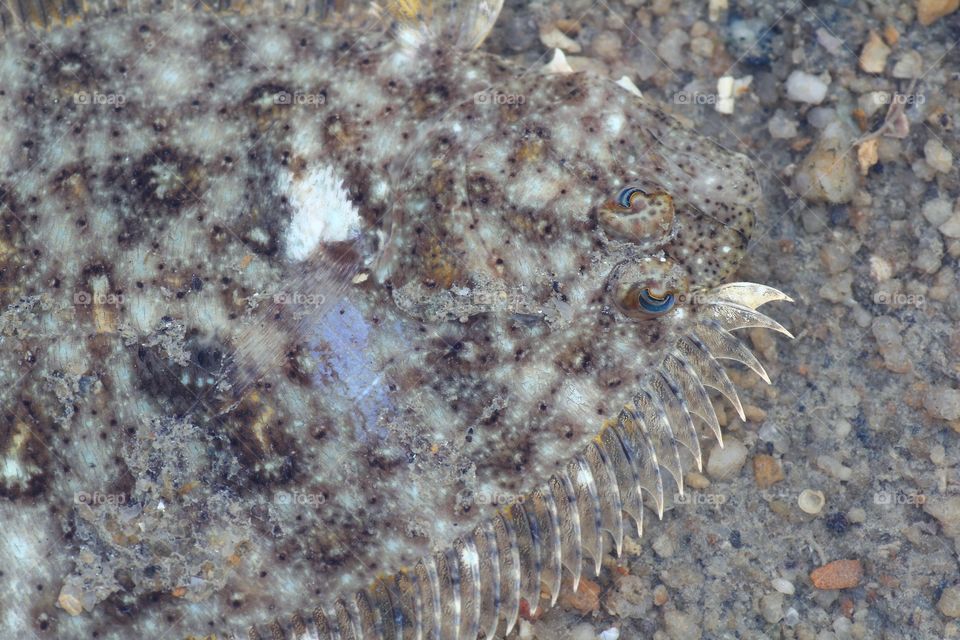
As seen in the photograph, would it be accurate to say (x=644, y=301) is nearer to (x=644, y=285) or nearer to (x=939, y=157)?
(x=644, y=285)

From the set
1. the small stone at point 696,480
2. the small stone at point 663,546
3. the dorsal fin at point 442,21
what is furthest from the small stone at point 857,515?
the dorsal fin at point 442,21

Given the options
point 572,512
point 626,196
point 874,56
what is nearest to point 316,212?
point 626,196

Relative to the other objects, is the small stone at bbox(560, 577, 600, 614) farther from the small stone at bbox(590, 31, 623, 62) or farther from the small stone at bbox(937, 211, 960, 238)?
the small stone at bbox(590, 31, 623, 62)

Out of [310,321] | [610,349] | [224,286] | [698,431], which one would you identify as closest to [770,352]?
[698,431]

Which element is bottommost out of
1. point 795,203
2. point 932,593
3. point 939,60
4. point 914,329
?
point 932,593

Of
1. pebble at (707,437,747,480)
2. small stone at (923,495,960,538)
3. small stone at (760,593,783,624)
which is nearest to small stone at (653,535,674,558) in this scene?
pebble at (707,437,747,480)

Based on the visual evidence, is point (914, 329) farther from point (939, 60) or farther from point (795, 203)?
point (939, 60)

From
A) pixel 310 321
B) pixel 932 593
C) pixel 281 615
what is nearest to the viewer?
pixel 310 321
